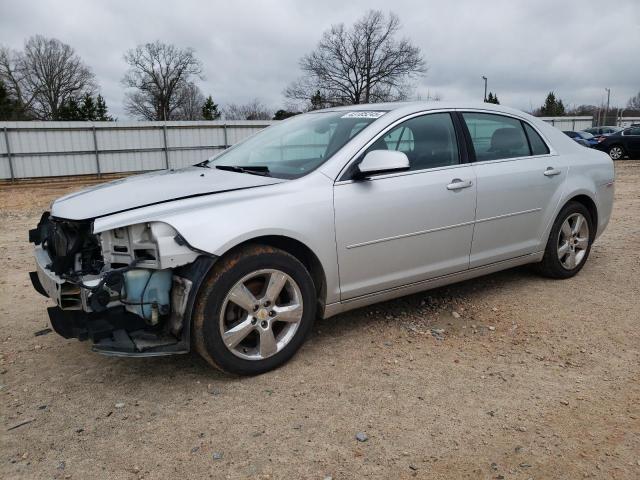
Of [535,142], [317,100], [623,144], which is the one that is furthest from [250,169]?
[317,100]

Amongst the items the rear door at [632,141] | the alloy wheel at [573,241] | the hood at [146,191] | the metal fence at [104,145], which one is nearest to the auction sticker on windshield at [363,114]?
the hood at [146,191]

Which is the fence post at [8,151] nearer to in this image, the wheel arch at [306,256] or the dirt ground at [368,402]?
the dirt ground at [368,402]

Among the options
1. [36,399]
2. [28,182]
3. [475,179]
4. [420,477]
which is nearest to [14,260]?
[36,399]

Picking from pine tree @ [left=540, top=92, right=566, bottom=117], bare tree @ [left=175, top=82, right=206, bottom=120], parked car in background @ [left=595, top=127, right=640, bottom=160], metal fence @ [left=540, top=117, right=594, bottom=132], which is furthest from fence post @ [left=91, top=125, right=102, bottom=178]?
pine tree @ [left=540, top=92, right=566, bottom=117]

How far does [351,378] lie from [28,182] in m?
18.3

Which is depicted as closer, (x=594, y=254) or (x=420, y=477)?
(x=420, y=477)

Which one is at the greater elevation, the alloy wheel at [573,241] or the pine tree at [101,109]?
the pine tree at [101,109]

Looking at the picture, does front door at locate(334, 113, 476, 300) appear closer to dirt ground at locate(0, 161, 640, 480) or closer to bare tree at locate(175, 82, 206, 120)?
dirt ground at locate(0, 161, 640, 480)

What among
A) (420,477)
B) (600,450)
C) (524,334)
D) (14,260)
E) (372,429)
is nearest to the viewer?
(420,477)

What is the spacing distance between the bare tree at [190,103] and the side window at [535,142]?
52602 mm

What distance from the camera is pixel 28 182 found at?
1822 cm

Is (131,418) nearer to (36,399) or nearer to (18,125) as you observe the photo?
(36,399)

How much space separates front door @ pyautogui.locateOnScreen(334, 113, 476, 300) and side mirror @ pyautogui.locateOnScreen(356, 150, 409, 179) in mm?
124

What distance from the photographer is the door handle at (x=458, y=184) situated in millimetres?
3834
